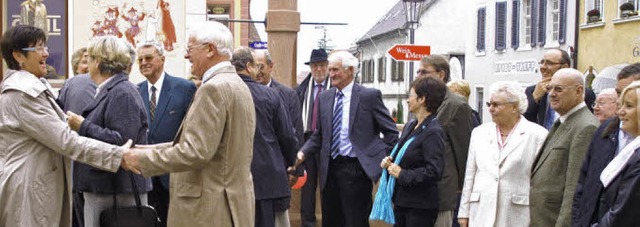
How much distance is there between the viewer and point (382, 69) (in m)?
72.4

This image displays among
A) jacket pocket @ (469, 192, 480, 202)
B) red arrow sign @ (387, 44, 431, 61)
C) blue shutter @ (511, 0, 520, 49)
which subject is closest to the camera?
jacket pocket @ (469, 192, 480, 202)

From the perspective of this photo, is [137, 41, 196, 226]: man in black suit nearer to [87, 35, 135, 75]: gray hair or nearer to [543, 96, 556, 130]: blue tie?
[87, 35, 135, 75]: gray hair

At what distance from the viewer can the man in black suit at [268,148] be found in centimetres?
744

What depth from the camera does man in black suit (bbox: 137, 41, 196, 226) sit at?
25.8 feet

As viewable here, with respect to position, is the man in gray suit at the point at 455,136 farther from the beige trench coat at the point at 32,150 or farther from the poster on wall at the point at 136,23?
the beige trench coat at the point at 32,150

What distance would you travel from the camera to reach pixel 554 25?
3853 centimetres

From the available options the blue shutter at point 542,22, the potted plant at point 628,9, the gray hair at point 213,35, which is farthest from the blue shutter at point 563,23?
the gray hair at point 213,35

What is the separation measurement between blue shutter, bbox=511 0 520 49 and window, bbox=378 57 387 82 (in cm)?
2880

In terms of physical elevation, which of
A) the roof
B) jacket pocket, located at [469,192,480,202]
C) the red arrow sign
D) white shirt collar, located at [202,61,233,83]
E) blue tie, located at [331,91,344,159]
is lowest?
jacket pocket, located at [469,192,480,202]

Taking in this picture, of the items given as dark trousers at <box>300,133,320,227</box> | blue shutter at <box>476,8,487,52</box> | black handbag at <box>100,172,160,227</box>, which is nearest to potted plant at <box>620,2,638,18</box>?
blue shutter at <box>476,8,487,52</box>

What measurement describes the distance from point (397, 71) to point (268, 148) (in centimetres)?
5977

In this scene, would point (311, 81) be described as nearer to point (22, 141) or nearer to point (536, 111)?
point (536, 111)

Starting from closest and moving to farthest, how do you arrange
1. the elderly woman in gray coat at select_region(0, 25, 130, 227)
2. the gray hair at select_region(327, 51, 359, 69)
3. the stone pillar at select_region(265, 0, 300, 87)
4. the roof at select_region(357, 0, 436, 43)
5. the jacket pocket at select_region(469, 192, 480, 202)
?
the elderly woman in gray coat at select_region(0, 25, 130, 227), the jacket pocket at select_region(469, 192, 480, 202), the gray hair at select_region(327, 51, 359, 69), the stone pillar at select_region(265, 0, 300, 87), the roof at select_region(357, 0, 436, 43)

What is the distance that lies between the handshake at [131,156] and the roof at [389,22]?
2218 inches
